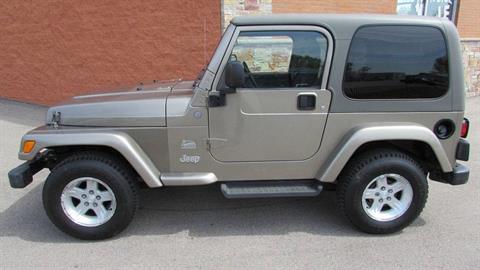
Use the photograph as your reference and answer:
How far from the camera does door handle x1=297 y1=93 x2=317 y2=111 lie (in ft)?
10.4

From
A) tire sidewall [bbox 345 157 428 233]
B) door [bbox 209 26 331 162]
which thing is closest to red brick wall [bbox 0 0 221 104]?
door [bbox 209 26 331 162]

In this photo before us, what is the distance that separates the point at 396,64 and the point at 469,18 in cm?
875

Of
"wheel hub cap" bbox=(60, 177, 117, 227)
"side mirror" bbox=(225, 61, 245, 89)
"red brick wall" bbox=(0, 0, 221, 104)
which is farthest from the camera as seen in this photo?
"red brick wall" bbox=(0, 0, 221, 104)

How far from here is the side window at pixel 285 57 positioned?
3.17 m

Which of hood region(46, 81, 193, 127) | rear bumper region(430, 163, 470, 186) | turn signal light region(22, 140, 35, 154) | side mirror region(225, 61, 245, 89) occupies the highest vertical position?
side mirror region(225, 61, 245, 89)

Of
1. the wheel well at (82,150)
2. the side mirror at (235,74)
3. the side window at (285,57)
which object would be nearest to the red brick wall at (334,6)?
the side window at (285,57)

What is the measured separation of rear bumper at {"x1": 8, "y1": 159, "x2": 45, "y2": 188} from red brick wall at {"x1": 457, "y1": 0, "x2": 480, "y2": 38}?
1053cm

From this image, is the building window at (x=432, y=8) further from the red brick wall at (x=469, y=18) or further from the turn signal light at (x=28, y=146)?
the turn signal light at (x=28, y=146)

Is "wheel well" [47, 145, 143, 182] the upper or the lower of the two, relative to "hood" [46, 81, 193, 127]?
lower

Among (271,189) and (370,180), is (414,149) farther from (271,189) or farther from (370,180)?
(271,189)

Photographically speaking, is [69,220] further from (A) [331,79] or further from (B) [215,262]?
(A) [331,79]

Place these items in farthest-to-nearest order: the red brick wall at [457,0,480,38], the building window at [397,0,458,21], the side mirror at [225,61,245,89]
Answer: the red brick wall at [457,0,480,38]
the building window at [397,0,458,21]
the side mirror at [225,61,245,89]

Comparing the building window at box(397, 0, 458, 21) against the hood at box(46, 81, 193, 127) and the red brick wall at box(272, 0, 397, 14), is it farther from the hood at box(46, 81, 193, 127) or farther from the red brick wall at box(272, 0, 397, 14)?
the hood at box(46, 81, 193, 127)

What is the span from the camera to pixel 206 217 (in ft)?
12.4
